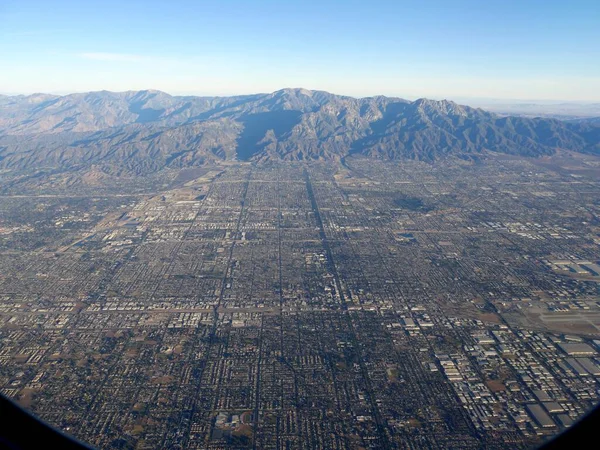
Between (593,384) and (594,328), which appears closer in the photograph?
(593,384)

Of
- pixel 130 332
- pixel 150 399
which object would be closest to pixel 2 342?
pixel 130 332

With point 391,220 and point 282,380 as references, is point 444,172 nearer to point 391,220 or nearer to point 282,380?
point 391,220

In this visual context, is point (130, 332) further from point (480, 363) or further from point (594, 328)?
point (594, 328)

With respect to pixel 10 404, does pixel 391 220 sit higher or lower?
lower

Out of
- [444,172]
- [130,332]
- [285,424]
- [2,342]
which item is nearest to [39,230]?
[2,342]

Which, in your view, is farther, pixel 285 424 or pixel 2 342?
pixel 2 342

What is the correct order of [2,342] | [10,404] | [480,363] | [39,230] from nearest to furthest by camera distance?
1. [10,404]
2. [480,363]
3. [2,342]
4. [39,230]

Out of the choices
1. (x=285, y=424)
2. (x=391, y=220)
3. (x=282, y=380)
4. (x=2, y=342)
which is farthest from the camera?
(x=391, y=220)

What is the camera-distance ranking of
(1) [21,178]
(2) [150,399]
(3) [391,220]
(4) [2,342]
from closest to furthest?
(2) [150,399] → (4) [2,342] → (3) [391,220] → (1) [21,178]

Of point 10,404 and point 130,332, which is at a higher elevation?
point 10,404
